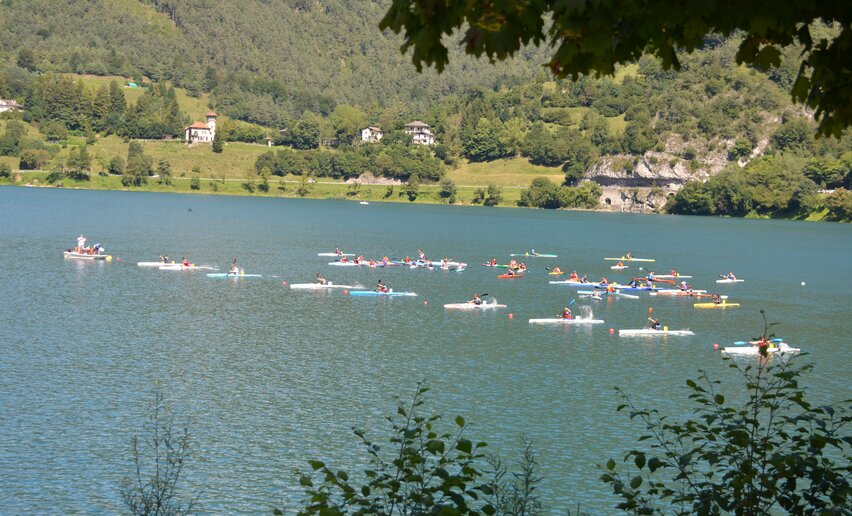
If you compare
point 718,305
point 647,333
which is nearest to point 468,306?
point 647,333

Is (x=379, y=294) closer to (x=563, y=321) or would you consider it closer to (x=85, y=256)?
(x=563, y=321)

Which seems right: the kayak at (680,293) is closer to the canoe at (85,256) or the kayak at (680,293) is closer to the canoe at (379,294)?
the canoe at (379,294)

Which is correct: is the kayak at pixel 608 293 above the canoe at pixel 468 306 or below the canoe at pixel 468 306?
above

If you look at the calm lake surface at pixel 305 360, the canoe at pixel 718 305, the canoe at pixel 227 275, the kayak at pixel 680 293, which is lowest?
the calm lake surface at pixel 305 360

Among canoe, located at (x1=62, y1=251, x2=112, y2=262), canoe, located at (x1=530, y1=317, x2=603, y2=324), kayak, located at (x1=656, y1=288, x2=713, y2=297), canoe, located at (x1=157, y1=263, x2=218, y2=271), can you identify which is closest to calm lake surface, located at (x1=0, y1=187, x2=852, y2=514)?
canoe, located at (x1=62, y1=251, x2=112, y2=262)

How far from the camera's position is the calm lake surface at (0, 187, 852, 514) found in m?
A: 32.9

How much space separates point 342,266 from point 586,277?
25.1 m

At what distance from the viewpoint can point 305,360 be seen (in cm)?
5053

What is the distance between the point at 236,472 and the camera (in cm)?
3191

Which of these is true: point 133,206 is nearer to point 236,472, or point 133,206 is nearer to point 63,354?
point 63,354

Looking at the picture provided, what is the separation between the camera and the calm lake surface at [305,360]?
32875 mm

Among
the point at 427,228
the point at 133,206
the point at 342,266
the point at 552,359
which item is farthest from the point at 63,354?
the point at 133,206

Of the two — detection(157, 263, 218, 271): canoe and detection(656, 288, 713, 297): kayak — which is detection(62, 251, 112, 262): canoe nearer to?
detection(157, 263, 218, 271): canoe

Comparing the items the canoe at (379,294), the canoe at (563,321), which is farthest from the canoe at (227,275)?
the canoe at (563,321)
